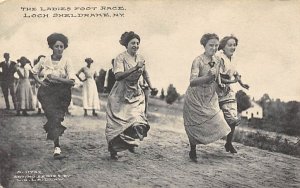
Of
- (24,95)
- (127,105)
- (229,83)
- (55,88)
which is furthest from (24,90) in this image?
(229,83)

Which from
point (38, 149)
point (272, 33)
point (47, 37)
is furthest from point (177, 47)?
point (38, 149)

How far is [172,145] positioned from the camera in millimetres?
5039

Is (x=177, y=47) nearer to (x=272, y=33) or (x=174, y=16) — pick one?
(x=174, y=16)

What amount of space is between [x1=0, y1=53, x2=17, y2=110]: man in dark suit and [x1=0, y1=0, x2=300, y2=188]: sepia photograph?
1cm

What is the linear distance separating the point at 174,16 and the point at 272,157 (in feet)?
5.55

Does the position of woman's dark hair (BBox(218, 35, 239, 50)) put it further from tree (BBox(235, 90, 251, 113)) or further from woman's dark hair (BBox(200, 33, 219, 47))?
tree (BBox(235, 90, 251, 113))

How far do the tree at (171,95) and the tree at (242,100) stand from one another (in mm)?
599

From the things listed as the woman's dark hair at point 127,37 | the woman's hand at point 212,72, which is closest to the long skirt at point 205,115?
the woman's hand at point 212,72

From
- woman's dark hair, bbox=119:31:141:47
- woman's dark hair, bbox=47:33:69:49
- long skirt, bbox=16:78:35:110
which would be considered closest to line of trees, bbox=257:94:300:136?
woman's dark hair, bbox=119:31:141:47

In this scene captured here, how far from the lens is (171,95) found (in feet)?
16.5

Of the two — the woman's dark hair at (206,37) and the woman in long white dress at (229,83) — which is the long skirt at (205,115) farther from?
the woman's dark hair at (206,37)

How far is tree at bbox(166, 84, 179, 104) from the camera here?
5.02 meters

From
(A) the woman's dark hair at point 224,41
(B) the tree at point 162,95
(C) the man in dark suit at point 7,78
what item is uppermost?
(A) the woman's dark hair at point 224,41

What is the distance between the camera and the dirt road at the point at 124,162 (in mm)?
4809
